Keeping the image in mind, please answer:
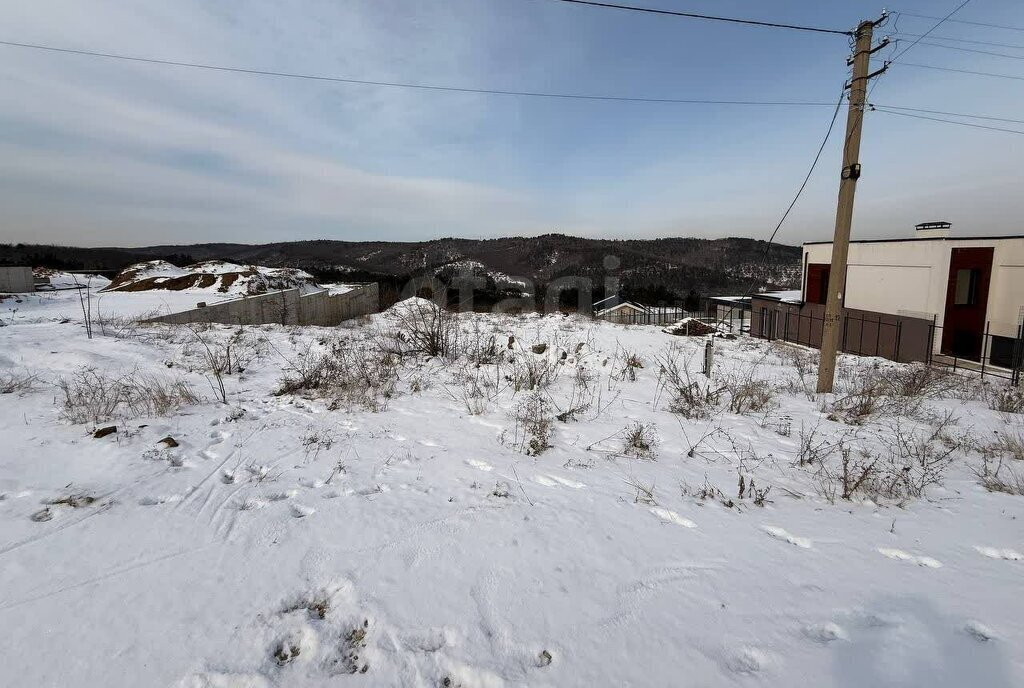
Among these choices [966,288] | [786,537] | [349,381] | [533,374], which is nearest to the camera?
[786,537]

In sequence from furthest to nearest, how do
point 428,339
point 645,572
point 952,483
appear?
point 428,339 → point 952,483 → point 645,572

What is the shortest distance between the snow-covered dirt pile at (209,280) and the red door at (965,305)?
3638 centimetres

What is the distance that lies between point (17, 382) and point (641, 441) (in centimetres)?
776

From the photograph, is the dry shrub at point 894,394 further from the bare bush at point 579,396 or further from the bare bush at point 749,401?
the bare bush at point 579,396

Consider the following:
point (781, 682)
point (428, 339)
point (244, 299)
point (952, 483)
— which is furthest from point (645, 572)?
point (244, 299)

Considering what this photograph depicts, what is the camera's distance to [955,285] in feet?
70.6

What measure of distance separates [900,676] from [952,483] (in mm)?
2964

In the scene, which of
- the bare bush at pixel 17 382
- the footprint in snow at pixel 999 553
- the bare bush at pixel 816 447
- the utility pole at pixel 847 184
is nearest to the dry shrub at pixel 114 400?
the bare bush at pixel 17 382

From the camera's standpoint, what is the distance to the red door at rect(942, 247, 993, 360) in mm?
21141

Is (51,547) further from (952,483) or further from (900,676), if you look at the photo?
(952,483)

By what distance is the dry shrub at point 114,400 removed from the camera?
4.59 meters

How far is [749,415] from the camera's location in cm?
552

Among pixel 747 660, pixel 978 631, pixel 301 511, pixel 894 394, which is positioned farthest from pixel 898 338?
pixel 301 511

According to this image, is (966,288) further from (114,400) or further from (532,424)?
(114,400)
